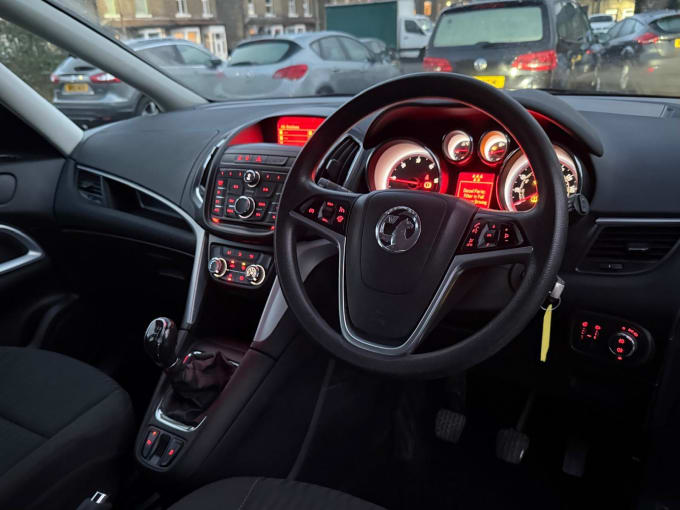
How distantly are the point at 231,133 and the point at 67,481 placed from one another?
115 centimetres

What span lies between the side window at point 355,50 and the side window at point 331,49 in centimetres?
5

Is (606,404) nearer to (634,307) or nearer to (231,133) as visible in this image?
(634,307)

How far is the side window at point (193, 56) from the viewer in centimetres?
264

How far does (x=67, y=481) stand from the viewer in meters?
1.38

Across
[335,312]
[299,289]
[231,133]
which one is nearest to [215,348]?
[335,312]

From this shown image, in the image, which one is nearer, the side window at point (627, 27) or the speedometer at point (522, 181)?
the speedometer at point (522, 181)

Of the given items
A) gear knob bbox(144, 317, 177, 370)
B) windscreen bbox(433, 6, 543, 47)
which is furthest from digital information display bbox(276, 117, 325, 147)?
windscreen bbox(433, 6, 543, 47)

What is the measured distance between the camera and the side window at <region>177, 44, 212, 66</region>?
2.64m

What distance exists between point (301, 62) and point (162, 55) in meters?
1.76

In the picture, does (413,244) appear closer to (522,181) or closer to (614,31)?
(522,181)

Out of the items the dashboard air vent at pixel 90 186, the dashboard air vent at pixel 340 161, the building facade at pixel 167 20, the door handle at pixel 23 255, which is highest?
the building facade at pixel 167 20

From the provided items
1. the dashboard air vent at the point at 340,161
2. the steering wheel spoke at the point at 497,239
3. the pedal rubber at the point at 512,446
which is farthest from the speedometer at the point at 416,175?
the pedal rubber at the point at 512,446

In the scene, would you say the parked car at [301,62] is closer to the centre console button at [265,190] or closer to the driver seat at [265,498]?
the centre console button at [265,190]

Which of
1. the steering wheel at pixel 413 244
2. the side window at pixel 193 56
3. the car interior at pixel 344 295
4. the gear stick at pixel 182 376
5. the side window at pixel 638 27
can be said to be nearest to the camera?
the steering wheel at pixel 413 244
